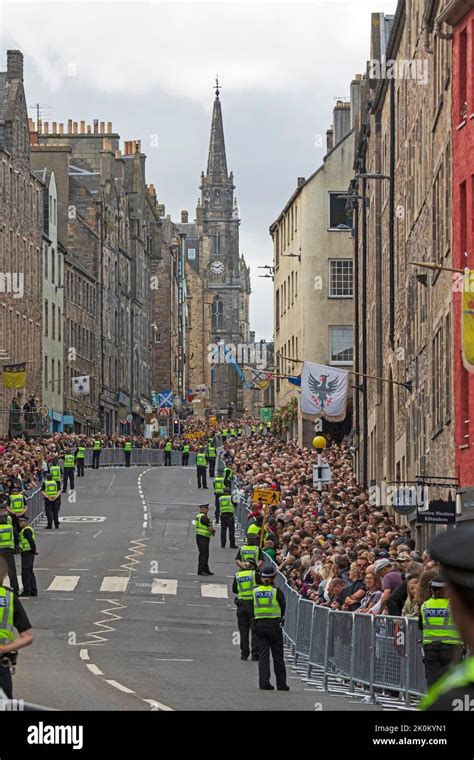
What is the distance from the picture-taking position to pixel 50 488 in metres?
42.9

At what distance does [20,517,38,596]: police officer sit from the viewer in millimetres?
30250

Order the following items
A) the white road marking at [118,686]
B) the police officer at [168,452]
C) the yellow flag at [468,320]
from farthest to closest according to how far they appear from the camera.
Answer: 1. the police officer at [168,452]
2. the yellow flag at [468,320]
3. the white road marking at [118,686]

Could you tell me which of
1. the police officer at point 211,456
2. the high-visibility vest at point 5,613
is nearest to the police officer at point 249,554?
the high-visibility vest at point 5,613

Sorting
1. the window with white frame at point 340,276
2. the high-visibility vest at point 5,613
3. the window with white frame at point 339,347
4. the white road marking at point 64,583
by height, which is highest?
the window with white frame at point 340,276

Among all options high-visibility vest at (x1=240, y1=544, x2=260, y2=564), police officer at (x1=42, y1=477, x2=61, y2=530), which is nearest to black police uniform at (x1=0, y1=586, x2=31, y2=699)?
high-visibility vest at (x1=240, y1=544, x2=260, y2=564)

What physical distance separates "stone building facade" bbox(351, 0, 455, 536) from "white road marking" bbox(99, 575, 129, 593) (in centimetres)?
619

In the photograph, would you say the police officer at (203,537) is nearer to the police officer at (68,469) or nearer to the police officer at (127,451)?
the police officer at (68,469)

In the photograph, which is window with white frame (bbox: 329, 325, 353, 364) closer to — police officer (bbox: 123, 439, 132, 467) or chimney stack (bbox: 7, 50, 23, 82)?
police officer (bbox: 123, 439, 132, 467)

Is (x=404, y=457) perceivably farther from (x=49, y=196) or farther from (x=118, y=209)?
(x=118, y=209)

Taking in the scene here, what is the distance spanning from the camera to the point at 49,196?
87500 millimetres

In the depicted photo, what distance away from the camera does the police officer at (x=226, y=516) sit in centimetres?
4062

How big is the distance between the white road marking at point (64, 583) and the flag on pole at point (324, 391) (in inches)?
475

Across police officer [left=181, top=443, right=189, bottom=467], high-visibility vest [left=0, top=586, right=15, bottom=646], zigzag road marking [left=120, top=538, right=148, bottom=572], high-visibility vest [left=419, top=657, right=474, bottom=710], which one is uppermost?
police officer [left=181, top=443, right=189, bottom=467]
